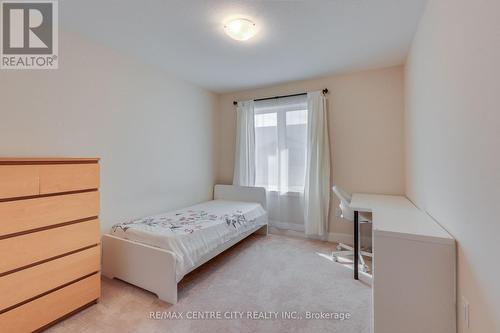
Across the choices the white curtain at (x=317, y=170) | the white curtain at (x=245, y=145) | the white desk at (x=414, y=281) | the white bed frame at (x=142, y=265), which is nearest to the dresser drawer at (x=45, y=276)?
the white bed frame at (x=142, y=265)

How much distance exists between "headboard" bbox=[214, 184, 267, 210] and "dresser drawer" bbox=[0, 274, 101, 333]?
7.74ft

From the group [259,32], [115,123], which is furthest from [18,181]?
[259,32]

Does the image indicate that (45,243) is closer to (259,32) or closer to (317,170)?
(259,32)

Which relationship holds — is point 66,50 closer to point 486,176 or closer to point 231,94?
point 231,94

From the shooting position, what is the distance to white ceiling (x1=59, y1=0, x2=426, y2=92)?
6.14ft

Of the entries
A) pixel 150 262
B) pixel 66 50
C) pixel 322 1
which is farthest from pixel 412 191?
pixel 66 50

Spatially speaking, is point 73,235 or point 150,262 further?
point 150,262

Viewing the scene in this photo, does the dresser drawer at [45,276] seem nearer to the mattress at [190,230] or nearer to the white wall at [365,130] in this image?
the mattress at [190,230]

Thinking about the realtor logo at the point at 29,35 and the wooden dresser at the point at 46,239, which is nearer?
the wooden dresser at the point at 46,239

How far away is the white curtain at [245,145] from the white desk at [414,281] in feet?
8.79

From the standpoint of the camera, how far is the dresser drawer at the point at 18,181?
1.42 m

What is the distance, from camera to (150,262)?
2.03 m

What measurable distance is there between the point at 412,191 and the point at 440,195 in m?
1.09

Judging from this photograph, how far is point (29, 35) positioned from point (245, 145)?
2861mm
